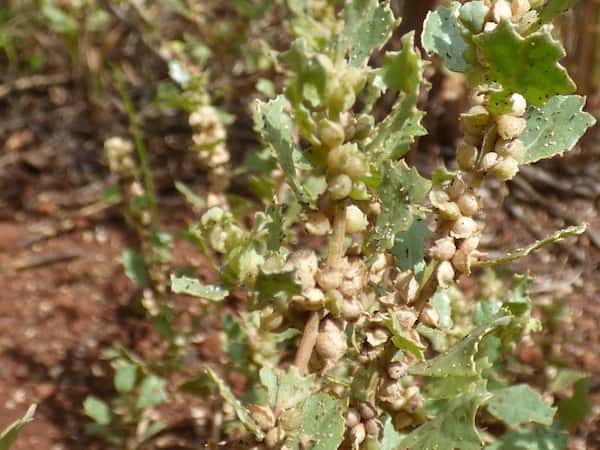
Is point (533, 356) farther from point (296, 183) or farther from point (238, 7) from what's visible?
point (296, 183)

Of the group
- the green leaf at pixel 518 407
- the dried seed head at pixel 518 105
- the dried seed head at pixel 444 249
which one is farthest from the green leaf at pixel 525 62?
the green leaf at pixel 518 407

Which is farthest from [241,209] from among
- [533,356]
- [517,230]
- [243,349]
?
[517,230]

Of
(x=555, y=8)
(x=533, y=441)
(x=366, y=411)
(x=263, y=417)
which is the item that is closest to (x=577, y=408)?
(x=533, y=441)

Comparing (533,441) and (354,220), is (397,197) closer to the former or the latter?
(354,220)

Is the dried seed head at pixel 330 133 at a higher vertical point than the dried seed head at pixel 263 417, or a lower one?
higher

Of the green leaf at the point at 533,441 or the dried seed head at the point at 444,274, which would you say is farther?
the green leaf at the point at 533,441

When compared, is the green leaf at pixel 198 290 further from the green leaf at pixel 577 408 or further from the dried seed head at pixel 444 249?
the green leaf at pixel 577 408

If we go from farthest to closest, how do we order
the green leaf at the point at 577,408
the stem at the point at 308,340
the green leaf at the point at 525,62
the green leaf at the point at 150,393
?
1. the green leaf at the point at 150,393
2. the green leaf at the point at 577,408
3. the stem at the point at 308,340
4. the green leaf at the point at 525,62
